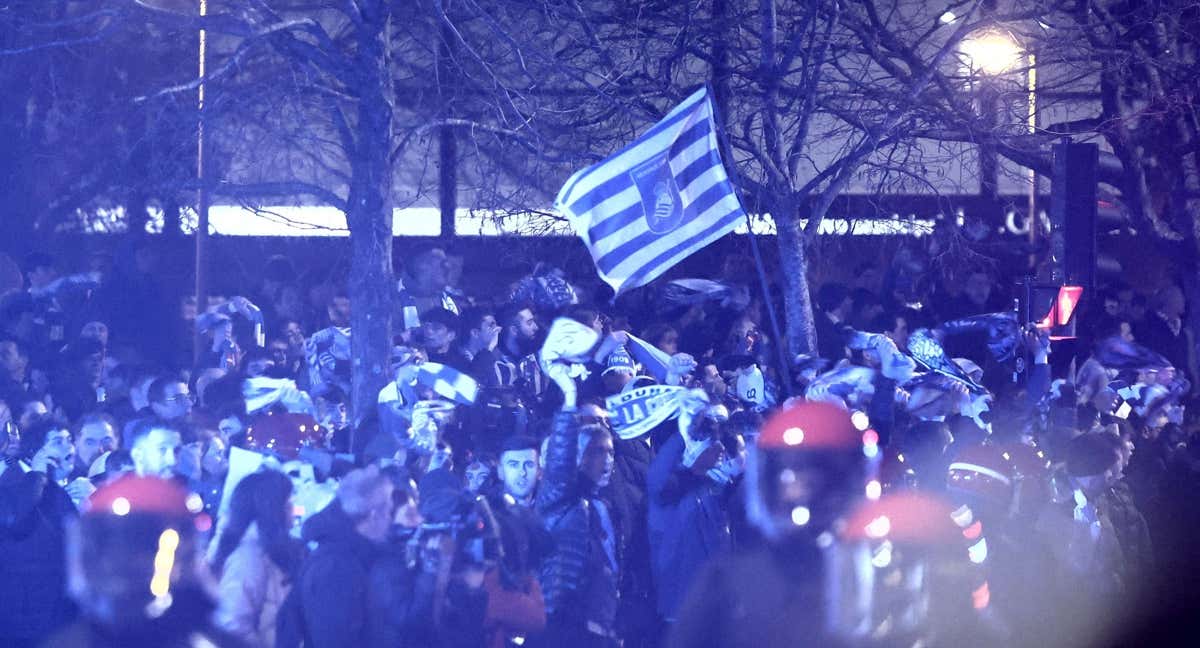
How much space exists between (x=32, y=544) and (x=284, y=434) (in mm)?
1455

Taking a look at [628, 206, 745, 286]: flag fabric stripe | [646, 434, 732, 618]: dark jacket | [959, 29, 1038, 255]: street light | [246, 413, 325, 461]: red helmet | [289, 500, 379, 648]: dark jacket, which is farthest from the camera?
[959, 29, 1038, 255]: street light

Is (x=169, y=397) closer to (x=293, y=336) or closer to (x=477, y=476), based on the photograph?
(x=293, y=336)

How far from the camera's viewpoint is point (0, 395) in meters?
9.55

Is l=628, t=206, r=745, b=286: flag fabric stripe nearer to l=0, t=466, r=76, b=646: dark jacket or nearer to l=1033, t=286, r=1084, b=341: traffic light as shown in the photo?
l=1033, t=286, r=1084, b=341: traffic light

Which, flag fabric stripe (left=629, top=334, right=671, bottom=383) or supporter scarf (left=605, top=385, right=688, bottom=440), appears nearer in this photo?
supporter scarf (left=605, top=385, right=688, bottom=440)

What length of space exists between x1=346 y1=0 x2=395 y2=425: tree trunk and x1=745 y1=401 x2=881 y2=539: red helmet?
4801mm

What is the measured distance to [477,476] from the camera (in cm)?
788

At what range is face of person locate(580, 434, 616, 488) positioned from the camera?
313 inches

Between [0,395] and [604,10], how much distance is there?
6.95 meters

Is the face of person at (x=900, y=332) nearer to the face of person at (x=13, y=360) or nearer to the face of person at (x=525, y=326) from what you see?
the face of person at (x=525, y=326)

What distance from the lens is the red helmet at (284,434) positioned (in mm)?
8133

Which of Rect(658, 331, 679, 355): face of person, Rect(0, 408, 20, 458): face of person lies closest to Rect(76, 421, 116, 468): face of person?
Rect(0, 408, 20, 458): face of person

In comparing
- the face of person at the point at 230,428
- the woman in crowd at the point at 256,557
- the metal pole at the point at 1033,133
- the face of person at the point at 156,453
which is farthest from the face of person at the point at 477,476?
the metal pole at the point at 1033,133

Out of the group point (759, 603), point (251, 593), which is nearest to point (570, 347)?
point (251, 593)
